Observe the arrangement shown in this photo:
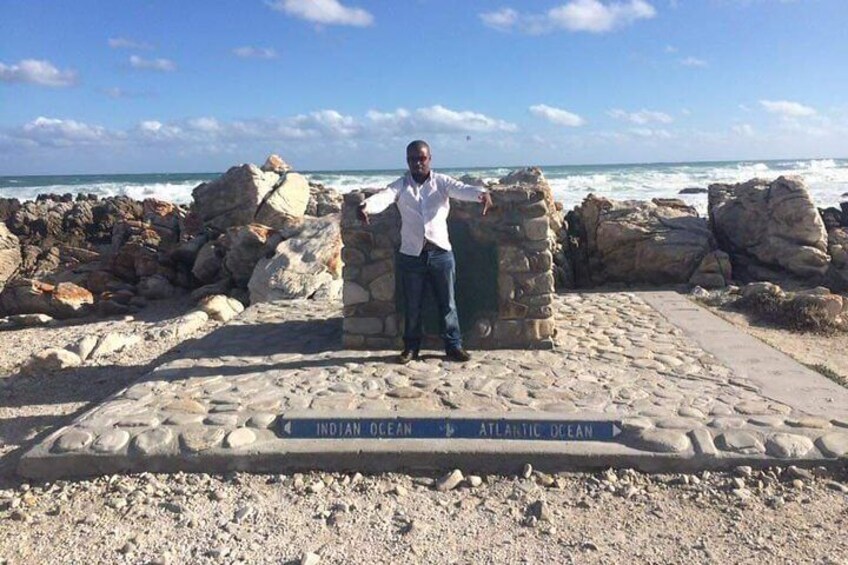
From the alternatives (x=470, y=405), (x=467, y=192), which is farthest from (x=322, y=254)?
(x=470, y=405)

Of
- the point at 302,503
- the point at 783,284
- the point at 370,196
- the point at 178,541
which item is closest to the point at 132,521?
the point at 178,541

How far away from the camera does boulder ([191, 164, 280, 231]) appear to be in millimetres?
14188

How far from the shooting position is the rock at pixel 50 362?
745 cm

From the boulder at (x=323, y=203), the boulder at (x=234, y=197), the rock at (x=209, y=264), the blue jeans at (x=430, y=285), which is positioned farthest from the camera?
the boulder at (x=323, y=203)

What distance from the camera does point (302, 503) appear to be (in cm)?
402

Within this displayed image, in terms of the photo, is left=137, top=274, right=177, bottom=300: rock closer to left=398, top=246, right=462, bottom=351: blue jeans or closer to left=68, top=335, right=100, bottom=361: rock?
left=68, top=335, right=100, bottom=361: rock

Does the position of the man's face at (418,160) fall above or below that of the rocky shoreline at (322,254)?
above

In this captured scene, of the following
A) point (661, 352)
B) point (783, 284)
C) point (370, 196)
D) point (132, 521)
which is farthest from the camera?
point (783, 284)

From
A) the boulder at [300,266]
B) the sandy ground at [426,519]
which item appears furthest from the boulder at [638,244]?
the sandy ground at [426,519]

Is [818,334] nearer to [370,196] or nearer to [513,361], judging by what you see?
[513,361]

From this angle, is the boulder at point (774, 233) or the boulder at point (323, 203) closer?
the boulder at point (774, 233)

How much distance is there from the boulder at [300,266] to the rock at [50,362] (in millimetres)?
3007

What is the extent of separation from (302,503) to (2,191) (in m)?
56.0

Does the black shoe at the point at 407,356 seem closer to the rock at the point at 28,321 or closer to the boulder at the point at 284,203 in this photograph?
the boulder at the point at 284,203
